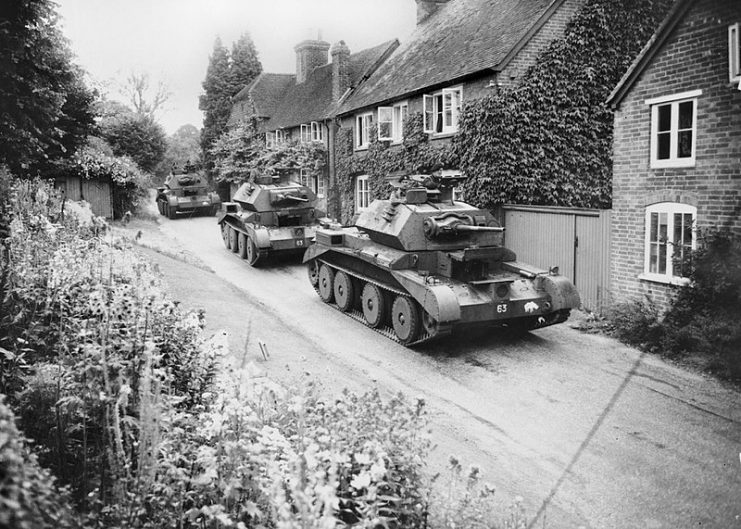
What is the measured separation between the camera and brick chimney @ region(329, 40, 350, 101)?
1145 inches

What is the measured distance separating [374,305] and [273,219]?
778 centimetres

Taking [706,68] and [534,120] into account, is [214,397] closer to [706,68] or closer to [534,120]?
[706,68]

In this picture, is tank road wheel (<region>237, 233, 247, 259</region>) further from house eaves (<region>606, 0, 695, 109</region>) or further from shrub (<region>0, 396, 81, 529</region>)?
shrub (<region>0, 396, 81, 529</region>)

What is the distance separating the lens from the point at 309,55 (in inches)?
1410

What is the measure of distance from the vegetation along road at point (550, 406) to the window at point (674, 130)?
3516mm

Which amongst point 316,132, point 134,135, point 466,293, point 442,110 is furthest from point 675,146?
point 134,135

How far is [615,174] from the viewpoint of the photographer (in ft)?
42.3

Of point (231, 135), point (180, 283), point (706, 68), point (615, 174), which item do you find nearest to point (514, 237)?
point (615, 174)

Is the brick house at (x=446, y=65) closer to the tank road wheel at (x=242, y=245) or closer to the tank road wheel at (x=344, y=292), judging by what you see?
the tank road wheel at (x=344, y=292)

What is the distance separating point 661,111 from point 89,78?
719 inches

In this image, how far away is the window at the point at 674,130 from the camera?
37.4 feet

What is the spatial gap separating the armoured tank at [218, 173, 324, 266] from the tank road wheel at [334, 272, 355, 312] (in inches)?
189

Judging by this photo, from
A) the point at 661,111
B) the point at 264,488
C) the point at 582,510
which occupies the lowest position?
the point at 582,510

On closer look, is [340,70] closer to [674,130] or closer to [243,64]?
[243,64]
